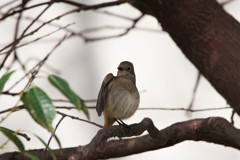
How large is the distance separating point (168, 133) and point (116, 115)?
2.52 feet

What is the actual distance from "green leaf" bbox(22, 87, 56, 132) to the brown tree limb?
0.55 meters

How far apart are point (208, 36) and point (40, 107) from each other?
1.60m

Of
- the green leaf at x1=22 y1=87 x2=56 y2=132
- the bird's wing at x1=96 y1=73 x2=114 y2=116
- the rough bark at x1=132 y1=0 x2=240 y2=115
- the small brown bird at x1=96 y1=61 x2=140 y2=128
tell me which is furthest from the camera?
the small brown bird at x1=96 y1=61 x2=140 y2=128

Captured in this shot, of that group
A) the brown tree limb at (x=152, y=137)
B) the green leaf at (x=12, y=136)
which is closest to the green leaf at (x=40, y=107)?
the green leaf at (x=12, y=136)

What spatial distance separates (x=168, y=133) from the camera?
2.54 m

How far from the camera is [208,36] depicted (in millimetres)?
3150

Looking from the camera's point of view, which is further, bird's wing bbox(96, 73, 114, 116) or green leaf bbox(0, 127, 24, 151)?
bird's wing bbox(96, 73, 114, 116)

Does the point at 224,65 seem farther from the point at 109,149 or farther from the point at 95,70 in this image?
the point at 95,70

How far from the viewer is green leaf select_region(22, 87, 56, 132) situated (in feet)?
5.60

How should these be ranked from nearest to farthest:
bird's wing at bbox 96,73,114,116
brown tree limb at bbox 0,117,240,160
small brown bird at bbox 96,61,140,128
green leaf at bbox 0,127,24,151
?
Result: green leaf at bbox 0,127,24,151, brown tree limb at bbox 0,117,240,160, bird's wing at bbox 96,73,114,116, small brown bird at bbox 96,61,140,128

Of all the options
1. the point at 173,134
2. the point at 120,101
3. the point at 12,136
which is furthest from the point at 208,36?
the point at 12,136

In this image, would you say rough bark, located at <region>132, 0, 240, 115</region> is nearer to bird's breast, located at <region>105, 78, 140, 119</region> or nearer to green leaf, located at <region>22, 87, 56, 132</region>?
bird's breast, located at <region>105, 78, 140, 119</region>

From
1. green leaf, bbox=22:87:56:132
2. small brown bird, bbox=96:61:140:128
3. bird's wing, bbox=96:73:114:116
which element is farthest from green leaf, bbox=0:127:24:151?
small brown bird, bbox=96:61:140:128

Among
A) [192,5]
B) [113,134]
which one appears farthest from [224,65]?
[113,134]
